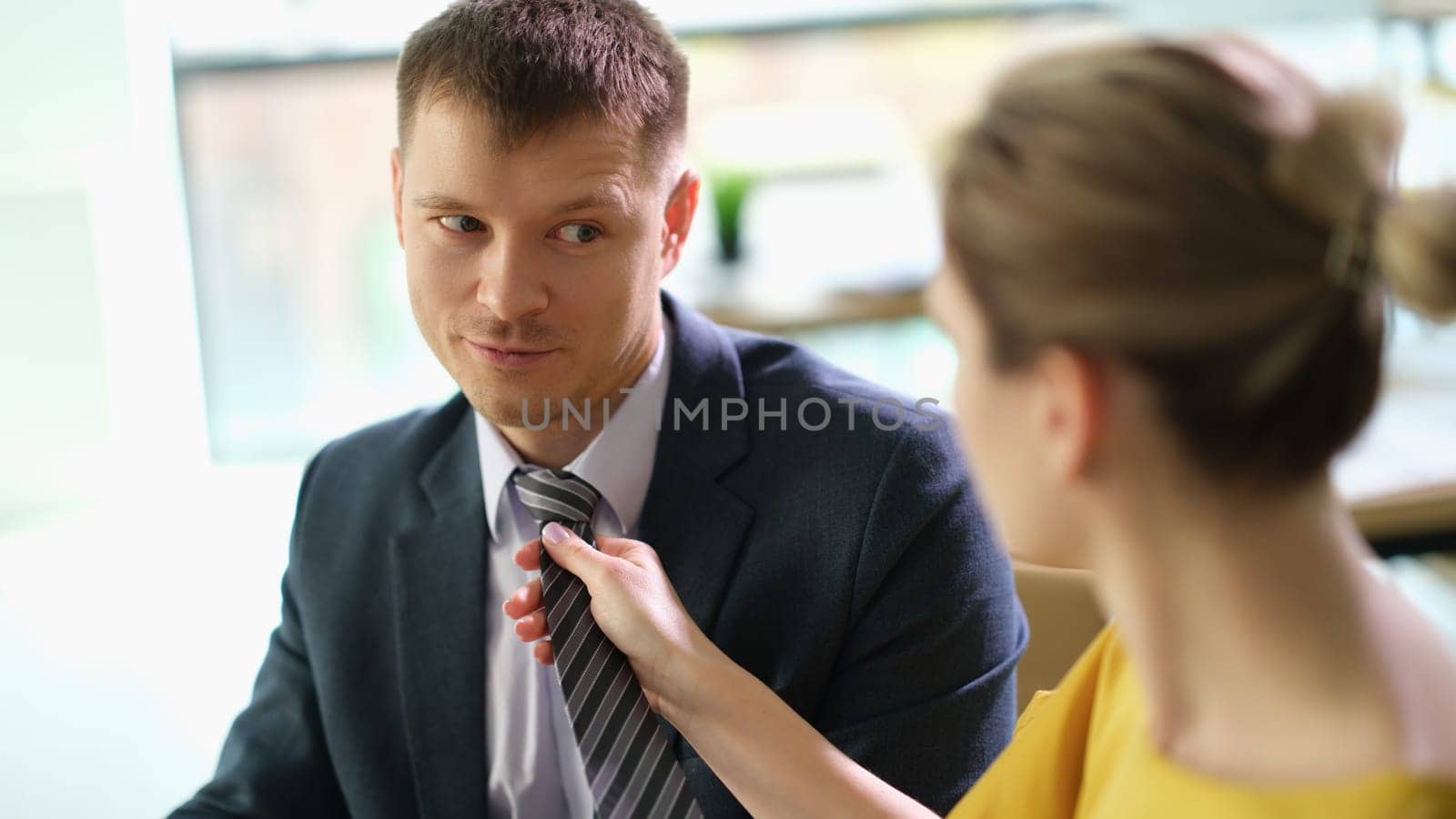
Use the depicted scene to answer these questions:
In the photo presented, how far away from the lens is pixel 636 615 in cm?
122

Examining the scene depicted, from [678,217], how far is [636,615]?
490 millimetres

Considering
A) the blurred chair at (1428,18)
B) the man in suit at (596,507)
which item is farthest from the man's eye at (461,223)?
the blurred chair at (1428,18)

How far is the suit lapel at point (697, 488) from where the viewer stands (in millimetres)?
1424

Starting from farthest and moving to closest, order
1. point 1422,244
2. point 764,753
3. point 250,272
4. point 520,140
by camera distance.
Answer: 1. point 250,272
2. point 520,140
3. point 764,753
4. point 1422,244

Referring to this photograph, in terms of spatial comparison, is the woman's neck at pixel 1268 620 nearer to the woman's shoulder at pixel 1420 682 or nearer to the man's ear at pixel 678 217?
the woman's shoulder at pixel 1420 682

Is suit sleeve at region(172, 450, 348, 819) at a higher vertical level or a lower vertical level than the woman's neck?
lower

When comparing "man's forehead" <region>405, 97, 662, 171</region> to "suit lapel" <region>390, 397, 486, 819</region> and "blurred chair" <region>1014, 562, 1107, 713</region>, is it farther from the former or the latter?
"blurred chair" <region>1014, 562, 1107, 713</region>

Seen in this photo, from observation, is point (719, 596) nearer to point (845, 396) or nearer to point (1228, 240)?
point (845, 396)

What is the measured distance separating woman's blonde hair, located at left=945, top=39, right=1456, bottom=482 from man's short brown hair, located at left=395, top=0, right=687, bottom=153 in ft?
2.01

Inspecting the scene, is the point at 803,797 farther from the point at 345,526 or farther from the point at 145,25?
the point at 145,25

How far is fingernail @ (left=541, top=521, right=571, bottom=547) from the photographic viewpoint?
129 cm

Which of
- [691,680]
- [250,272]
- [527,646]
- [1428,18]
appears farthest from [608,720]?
[1428,18]

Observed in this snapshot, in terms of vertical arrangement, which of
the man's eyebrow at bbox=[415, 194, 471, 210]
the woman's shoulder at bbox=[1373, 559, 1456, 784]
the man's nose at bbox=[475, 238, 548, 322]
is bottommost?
the woman's shoulder at bbox=[1373, 559, 1456, 784]

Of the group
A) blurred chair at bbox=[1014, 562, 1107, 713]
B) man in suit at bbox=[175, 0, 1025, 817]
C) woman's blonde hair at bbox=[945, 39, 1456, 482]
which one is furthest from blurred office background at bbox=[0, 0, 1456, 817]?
woman's blonde hair at bbox=[945, 39, 1456, 482]
